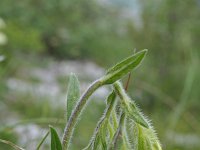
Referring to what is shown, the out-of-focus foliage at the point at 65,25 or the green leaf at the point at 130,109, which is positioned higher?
the out-of-focus foliage at the point at 65,25

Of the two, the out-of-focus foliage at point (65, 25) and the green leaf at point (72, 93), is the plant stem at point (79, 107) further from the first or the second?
the out-of-focus foliage at point (65, 25)

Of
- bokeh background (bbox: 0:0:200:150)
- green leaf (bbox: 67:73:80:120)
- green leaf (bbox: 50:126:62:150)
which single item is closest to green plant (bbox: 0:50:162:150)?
green leaf (bbox: 50:126:62:150)

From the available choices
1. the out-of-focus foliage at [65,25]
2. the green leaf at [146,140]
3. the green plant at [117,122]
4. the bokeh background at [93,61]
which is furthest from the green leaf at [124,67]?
the out-of-focus foliage at [65,25]

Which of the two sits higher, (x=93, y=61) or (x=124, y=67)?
(x=93, y=61)

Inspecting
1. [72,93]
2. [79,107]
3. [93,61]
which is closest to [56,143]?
[79,107]

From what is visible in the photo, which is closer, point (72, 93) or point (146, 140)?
point (146, 140)

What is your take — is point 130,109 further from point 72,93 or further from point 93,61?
point 93,61

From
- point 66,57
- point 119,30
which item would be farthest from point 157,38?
point 119,30
